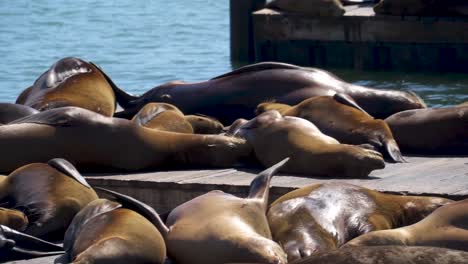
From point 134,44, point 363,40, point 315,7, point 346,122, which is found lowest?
point 134,44

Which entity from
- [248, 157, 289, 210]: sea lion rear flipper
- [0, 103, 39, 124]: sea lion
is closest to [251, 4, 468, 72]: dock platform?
[0, 103, 39, 124]: sea lion

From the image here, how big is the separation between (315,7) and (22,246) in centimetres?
1236

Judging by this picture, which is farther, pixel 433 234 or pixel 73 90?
pixel 73 90

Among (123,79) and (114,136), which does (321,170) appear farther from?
(123,79)

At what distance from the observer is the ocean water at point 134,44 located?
17562 millimetres

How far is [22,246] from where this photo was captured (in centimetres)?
545

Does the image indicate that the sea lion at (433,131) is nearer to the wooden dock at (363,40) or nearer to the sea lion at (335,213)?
the sea lion at (335,213)

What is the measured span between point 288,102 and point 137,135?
1.43 m

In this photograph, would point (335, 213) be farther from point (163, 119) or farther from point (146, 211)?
point (163, 119)

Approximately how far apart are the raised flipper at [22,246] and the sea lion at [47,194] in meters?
0.27

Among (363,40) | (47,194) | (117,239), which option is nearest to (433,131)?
(47,194)

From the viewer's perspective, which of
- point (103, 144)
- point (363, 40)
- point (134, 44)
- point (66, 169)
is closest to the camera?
point (66, 169)

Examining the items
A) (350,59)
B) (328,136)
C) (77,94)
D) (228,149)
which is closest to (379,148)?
(328,136)

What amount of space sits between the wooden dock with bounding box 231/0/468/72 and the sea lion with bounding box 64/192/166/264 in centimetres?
1231
